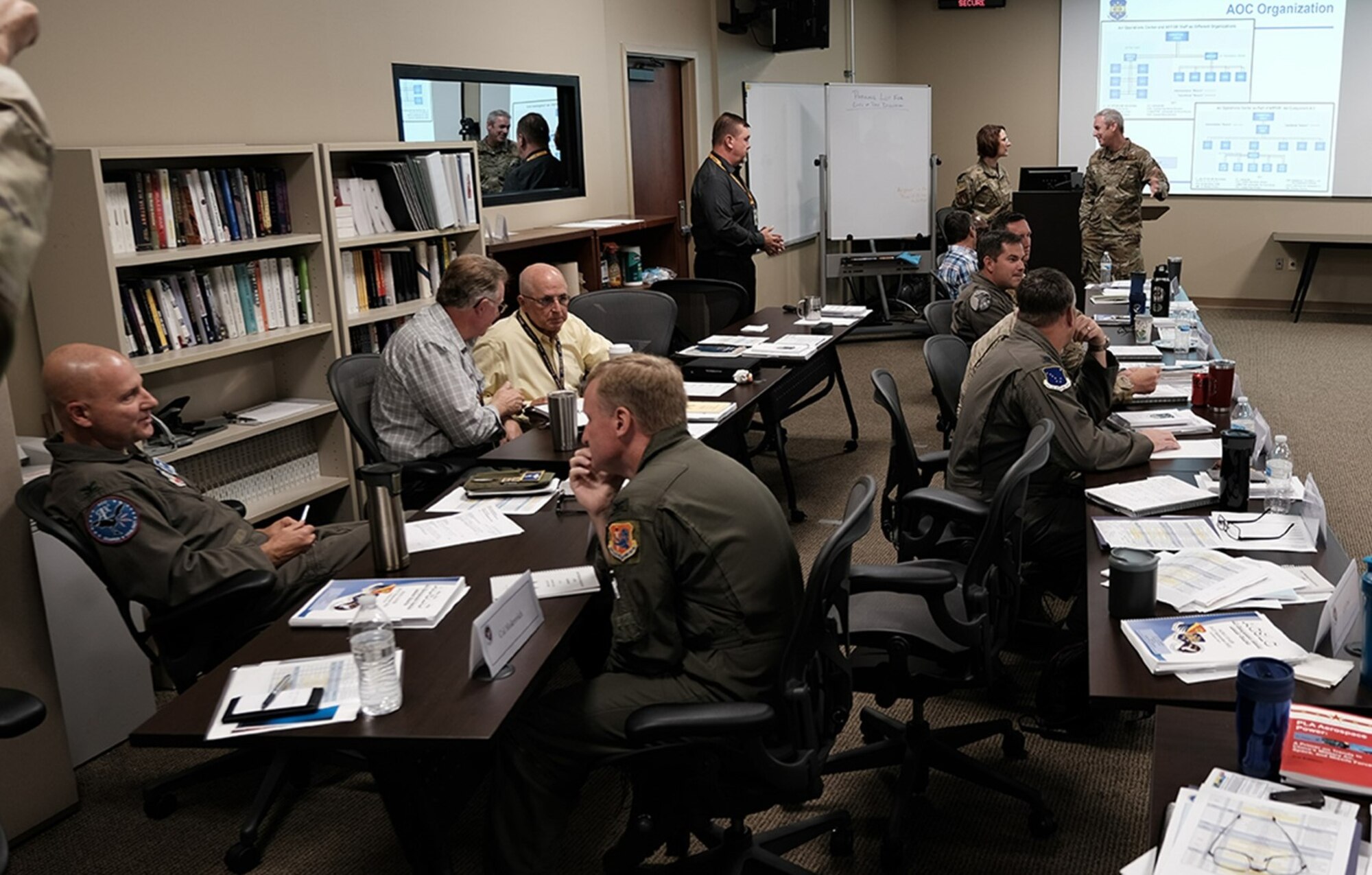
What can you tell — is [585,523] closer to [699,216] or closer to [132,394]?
[132,394]

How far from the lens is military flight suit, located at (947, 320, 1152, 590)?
3.12 metres

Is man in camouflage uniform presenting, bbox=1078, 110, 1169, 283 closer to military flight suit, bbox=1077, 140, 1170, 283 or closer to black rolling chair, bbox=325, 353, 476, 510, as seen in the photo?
military flight suit, bbox=1077, 140, 1170, 283

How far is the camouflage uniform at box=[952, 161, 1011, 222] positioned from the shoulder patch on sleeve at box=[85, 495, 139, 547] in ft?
22.4

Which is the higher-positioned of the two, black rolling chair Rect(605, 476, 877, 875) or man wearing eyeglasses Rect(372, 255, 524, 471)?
man wearing eyeglasses Rect(372, 255, 524, 471)

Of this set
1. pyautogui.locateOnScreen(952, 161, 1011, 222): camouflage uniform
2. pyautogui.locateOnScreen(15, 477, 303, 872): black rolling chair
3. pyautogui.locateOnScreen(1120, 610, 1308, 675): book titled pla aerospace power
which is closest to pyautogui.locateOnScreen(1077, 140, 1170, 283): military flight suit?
pyautogui.locateOnScreen(952, 161, 1011, 222): camouflage uniform

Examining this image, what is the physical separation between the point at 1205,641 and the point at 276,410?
3.31 metres

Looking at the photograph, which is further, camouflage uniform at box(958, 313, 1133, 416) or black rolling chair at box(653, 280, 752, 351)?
black rolling chair at box(653, 280, 752, 351)

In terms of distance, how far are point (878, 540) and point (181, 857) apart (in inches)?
110

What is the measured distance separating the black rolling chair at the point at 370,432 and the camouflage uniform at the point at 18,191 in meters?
2.80

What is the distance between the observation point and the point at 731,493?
2.20m

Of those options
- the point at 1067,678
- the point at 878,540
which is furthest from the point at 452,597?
the point at 878,540

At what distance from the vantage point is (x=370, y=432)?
386 cm

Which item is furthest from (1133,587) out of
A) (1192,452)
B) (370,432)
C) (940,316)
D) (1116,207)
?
(1116,207)

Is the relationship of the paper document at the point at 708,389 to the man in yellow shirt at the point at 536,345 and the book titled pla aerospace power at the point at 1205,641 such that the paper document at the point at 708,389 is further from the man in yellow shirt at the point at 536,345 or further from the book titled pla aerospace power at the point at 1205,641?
the book titled pla aerospace power at the point at 1205,641
